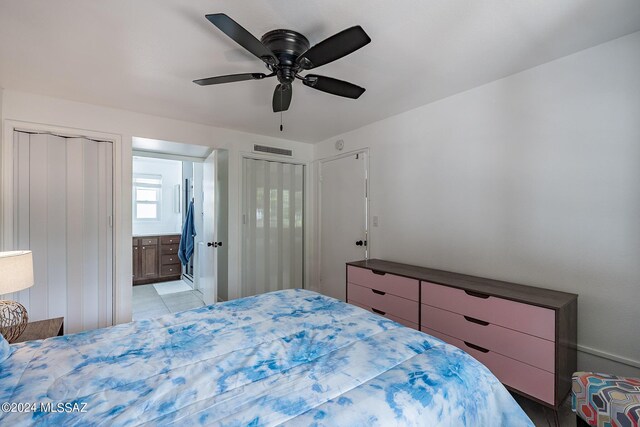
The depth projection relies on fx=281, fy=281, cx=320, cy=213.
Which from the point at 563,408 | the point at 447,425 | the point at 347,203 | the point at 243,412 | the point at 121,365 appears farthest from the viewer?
the point at 347,203

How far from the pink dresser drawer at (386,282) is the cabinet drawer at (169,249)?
3.96 meters

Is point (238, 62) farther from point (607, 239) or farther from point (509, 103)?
point (607, 239)

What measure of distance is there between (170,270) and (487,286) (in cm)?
528

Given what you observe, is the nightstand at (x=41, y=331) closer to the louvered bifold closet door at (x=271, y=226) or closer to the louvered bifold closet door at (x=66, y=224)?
the louvered bifold closet door at (x=66, y=224)

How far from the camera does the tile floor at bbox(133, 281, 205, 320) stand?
3.71 metres

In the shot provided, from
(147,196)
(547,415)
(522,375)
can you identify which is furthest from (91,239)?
(547,415)

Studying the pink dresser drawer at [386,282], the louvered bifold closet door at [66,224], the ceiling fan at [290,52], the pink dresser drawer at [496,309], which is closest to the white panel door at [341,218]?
the pink dresser drawer at [386,282]

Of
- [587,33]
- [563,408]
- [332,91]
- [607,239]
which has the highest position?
[587,33]

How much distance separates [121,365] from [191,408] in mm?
460

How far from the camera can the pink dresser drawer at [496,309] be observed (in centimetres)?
165

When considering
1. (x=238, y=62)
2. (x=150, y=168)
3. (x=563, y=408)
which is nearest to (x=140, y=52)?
(x=238, y=62)

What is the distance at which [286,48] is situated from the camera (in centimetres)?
163

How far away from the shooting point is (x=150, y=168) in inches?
224

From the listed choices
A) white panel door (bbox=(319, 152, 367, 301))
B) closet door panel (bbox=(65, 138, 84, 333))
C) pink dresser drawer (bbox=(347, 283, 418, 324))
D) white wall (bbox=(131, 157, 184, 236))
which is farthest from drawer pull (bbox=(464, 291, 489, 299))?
white wall (bbox=(131, 157, 184, 236))
